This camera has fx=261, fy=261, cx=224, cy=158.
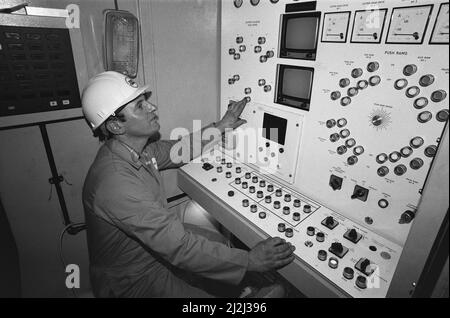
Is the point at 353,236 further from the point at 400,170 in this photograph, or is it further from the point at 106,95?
the point at 106,95

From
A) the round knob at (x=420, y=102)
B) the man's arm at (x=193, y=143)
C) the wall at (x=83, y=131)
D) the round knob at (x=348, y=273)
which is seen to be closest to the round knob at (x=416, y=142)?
the round knob at (x=420, y=102)

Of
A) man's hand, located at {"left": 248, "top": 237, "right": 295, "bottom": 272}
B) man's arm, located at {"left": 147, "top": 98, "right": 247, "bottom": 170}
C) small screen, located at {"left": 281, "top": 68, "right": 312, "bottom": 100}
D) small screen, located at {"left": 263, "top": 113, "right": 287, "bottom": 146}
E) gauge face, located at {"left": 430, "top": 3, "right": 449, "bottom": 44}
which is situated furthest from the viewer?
man's arm, located at {"left": 147, "top": 98, "right": 247, "bottom": 170}

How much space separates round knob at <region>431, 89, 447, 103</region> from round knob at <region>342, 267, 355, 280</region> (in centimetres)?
76

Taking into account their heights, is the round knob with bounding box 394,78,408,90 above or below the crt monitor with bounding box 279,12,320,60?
below

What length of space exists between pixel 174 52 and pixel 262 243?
142 centimetres

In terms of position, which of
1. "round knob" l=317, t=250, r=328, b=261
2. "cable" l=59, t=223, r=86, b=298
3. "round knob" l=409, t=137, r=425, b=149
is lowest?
"cable" l=59, t=223, r=86, b=298

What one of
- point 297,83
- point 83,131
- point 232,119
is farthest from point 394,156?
point 83,131

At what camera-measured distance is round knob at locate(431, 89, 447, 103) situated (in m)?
0.98

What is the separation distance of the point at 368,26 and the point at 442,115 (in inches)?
19.0

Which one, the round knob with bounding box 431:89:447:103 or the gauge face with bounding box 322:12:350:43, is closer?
the round knob with bounding box 431:89:447:103

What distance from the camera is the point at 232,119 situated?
6.50ft

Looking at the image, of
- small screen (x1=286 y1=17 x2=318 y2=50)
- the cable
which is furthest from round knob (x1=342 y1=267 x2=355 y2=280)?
the cable

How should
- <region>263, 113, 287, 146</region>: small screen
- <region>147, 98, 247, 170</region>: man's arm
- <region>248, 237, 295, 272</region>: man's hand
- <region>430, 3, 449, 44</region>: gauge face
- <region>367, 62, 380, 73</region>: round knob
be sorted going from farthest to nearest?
<region>147, 98, 247, 170</region>: man's arm, <region>263, 113, 287, 146</region>: small screen, <region>248, 237, 295, 272</region>: man's hand, <region>367, 62, 380, 73</region>: round knob, <region>430, 3, 449, 44</region>: gauge face

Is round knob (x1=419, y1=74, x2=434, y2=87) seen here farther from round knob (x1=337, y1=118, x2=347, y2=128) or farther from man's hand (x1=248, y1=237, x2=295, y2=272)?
man's hand (x1=248, y1=237, x2=295, y2=272)
